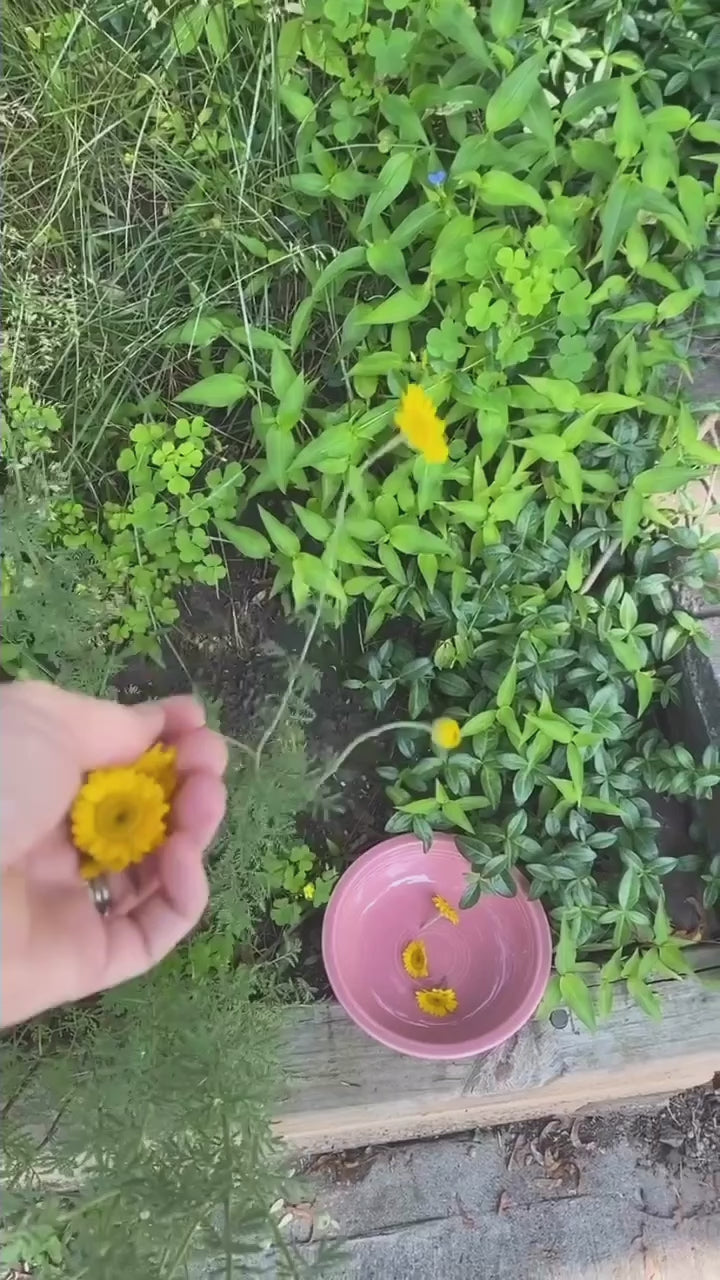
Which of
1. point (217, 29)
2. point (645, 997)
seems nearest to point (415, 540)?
point (645, 997)

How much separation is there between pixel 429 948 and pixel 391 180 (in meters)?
1.12

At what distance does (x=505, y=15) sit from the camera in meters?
1.36

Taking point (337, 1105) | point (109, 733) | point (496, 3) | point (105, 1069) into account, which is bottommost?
point (337, 1105)

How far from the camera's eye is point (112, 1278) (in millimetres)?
1055

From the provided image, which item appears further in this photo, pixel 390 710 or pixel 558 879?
pixel 390 710

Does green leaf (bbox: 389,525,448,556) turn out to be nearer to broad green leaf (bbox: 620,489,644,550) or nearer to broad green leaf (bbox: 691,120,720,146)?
broad green leaf (bbox: 620,489,644,550)

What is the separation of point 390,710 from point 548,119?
35.5 inches

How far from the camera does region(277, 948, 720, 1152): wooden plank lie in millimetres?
1411

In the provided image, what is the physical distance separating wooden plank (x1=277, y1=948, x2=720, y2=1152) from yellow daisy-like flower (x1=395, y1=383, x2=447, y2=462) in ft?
2.64

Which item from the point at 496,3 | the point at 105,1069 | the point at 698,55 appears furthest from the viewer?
the point at 698,55

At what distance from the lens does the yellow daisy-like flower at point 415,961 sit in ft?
4.87

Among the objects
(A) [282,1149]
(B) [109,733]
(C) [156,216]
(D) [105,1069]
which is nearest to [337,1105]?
(A) [282,1149]

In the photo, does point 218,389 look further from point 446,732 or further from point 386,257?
point 446,732

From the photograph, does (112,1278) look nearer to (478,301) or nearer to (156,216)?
(478,301)
